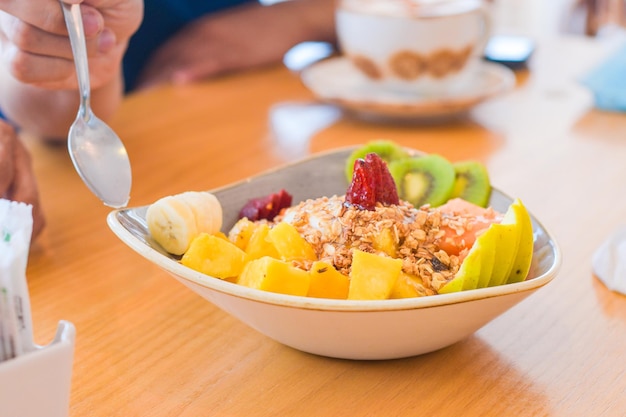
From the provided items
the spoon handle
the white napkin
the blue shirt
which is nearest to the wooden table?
the white napkin

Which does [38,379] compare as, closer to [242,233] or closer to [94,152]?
[242,233]

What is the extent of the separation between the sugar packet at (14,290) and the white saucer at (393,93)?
91 cm

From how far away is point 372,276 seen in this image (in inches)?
25.4

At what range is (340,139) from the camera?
1349 millimetres

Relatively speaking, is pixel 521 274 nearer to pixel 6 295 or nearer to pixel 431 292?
pixel 431 292

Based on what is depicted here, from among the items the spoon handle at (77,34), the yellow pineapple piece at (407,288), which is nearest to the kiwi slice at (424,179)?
the yellow pineapple piece at (407,288)

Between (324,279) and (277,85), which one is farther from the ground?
(324,279)

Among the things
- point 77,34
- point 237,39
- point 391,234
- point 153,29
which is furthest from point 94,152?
point 153,29

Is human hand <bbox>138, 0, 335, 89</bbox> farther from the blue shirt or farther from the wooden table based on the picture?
the wooden table

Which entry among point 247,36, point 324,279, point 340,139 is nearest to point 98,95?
point 340,139

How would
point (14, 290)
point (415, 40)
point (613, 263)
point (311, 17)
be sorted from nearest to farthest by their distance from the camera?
1. point (14, 290)
2. point (613, 263)
3. point (415, 40)
4. point (311, 17)

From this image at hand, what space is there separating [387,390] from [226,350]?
0.16 meters

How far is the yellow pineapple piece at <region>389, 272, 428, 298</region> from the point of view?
25.6 inches

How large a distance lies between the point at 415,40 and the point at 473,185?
552 mm
